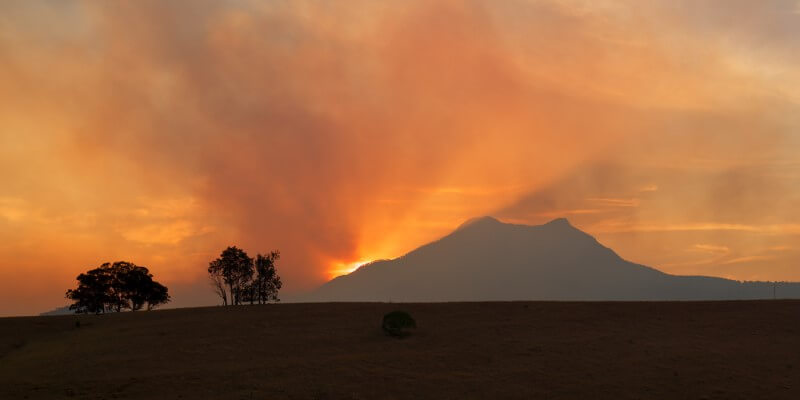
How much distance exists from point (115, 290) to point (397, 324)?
232 feet

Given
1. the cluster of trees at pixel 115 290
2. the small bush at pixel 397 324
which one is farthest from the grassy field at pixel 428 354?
the cluster of trees at pixel 115 290

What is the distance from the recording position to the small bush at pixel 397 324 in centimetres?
5631

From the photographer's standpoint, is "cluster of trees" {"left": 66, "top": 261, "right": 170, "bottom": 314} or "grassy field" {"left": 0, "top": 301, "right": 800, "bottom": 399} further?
"cluster of trees" {"left": 66, "top": 261, "right": 170, "bottom": 314}

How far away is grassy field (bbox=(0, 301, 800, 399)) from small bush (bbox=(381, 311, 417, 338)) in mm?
1037

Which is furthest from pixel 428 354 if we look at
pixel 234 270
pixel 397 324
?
pixel 234 270

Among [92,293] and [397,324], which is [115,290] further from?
[397,324]

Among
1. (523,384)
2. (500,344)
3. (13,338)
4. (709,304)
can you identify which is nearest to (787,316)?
(709,304)

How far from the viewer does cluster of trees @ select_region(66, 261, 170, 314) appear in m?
106

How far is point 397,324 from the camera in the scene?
56.6 meters

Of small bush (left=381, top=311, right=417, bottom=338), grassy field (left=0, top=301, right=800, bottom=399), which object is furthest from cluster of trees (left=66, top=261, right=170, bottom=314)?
small bush (left=381, top=311, right=417, bottom=338)

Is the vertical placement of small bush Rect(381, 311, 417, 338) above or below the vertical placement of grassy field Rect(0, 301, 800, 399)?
above

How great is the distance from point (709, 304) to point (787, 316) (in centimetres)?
862

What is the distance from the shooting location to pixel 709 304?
69375 mm

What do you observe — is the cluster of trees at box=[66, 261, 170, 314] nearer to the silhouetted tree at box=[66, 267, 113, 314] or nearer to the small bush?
the silhouetted tree at box=[66, 267, 113, 314]
